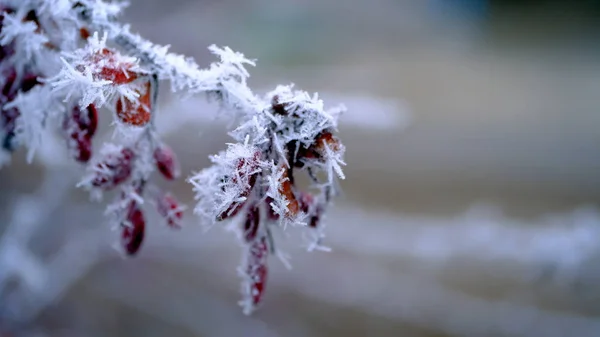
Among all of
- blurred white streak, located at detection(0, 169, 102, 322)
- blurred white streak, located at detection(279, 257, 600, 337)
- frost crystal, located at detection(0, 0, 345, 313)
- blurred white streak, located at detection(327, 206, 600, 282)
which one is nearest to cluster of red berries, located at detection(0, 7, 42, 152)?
frost crystal, located at detection(0, 0, 345, 313)

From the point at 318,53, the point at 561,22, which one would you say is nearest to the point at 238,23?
the point at 318,53

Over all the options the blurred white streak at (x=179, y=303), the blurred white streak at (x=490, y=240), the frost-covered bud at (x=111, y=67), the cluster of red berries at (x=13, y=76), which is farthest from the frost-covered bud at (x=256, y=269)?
the blurred white streak at (x=179, y=303)

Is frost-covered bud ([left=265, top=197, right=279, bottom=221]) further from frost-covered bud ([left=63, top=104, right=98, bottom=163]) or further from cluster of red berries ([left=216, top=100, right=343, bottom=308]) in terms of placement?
frost-covered bud ([left=63, top=104, right=98, bottom=163])

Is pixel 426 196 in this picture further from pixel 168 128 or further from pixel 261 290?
pixel 261 290

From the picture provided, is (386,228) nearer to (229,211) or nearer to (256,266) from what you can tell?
(256,266)

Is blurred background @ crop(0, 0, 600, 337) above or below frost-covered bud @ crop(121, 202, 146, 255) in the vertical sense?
above

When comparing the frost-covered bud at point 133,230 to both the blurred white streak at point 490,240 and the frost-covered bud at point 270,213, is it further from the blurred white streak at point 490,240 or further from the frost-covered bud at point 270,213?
the blurred white streak at point 490,240
